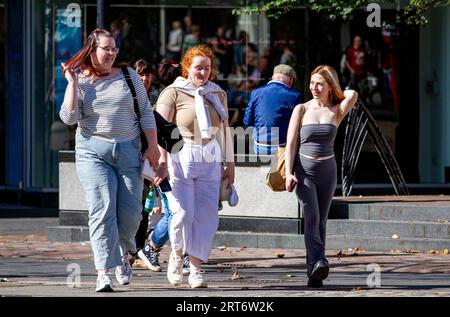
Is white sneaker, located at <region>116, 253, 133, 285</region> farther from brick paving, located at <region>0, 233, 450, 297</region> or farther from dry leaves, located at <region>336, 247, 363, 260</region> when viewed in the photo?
dry leaves, located at <region>336, 247, 363, 260</region>

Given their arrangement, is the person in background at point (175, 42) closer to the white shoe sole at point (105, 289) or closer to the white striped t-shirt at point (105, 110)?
the white striped t-shirt at point (105, 110)

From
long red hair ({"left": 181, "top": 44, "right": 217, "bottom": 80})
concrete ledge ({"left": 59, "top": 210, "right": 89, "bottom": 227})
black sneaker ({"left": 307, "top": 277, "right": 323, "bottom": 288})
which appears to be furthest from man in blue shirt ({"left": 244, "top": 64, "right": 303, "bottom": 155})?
black sneaker ({"left": 307, "top": 277, "right": 323, "bottom": 288})

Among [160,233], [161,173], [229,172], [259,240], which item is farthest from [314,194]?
[259,240]

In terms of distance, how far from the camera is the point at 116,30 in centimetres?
1941

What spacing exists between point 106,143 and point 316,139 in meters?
1.88

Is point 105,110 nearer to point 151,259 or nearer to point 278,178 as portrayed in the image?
point 278,178

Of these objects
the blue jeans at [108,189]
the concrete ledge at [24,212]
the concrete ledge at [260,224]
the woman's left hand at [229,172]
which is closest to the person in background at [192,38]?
the concrete ledge at [24,212]

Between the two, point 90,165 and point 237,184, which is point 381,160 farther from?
point 90,165

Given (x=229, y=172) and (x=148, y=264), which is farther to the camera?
(x=148, y=264)

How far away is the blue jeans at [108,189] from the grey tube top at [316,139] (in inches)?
61.5

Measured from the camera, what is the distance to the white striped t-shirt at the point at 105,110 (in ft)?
32.3

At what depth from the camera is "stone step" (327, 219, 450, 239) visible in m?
13.8

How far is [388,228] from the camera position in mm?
14094

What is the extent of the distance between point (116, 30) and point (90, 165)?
978cm
